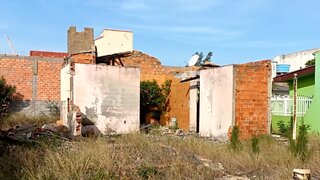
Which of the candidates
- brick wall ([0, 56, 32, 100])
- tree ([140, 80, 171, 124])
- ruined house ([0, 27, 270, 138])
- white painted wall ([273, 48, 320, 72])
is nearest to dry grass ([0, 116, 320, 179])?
ruined house ([0, 27, 270, 138])

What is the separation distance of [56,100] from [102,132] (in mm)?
7413

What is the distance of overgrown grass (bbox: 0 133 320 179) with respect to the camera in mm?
6527

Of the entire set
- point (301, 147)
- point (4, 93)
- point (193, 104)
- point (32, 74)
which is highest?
point (32, 74)

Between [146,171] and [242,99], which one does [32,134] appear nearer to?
[146,171]

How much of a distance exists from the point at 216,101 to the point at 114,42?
15012mm

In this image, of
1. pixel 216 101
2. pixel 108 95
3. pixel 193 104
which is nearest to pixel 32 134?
pixel 108 95

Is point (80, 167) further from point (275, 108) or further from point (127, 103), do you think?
point (275, 108)

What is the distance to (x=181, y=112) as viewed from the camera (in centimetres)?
1767

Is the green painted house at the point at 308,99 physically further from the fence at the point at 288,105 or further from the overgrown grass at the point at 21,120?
the overgrown grass at the point at 21,120

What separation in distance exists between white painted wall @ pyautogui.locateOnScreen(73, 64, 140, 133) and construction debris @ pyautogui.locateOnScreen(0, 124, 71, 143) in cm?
135

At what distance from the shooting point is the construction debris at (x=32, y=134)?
10.2 m

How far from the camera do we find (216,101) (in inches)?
516

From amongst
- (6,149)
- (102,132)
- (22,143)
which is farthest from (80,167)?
(102,132)

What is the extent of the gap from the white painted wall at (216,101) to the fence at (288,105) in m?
3.46
